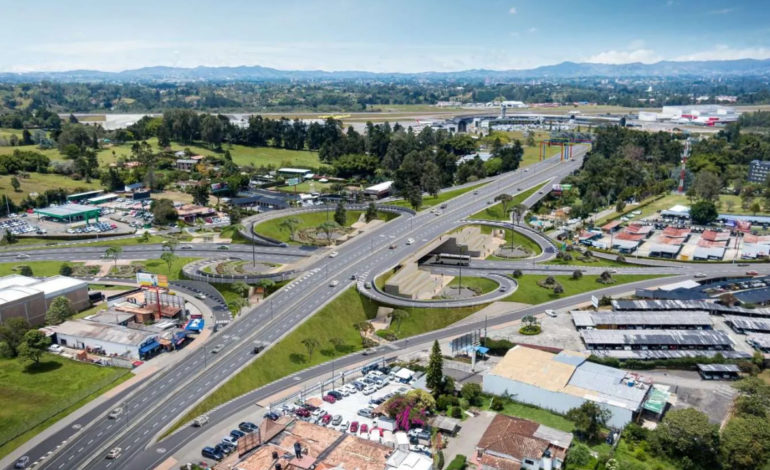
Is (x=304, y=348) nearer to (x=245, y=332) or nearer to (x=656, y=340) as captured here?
(x=245, y=332)

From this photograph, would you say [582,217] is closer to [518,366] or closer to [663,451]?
[518,366]

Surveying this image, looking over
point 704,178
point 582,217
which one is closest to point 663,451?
point 582,217

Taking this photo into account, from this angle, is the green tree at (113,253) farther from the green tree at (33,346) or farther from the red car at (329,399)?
the red car at (329,399)

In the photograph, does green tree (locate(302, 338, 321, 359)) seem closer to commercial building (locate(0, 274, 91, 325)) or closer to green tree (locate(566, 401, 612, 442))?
green tree (locate(566, 401, 612, 442))

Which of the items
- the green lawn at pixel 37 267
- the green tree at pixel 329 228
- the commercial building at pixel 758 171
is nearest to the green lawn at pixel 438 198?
the green tree at pixel 329 228

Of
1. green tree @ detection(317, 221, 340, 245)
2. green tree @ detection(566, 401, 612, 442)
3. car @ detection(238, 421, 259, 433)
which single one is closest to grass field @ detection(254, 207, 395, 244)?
green tree @ detection(317, 221, 340, 245)
